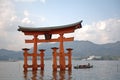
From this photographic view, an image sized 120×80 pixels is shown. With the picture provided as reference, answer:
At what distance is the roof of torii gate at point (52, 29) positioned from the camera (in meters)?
29.8

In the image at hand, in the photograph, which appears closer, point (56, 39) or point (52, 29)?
point (52, 29)

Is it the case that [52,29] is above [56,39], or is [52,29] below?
above

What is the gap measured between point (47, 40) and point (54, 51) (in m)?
2.34

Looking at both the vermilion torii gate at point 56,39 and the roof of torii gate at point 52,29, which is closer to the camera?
the roof of torii gate at point 52,29

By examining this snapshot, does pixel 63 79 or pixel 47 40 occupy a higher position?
pixel 47 40

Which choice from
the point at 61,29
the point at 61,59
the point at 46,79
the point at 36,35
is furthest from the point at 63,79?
the point at 36,35

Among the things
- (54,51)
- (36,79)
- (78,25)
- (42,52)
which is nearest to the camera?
(36,79)

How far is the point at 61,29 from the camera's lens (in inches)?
1220

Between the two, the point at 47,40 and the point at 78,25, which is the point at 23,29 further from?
the point at 78,25

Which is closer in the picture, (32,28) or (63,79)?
(63,79)

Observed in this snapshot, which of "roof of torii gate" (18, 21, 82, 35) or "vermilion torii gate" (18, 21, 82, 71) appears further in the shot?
"vermilion torii gate" (18, 21, 82, 71)

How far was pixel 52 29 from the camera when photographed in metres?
31.6

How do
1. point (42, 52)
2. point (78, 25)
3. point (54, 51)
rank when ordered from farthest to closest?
point (42, 52) → point (54, 51) → point (78, 25)

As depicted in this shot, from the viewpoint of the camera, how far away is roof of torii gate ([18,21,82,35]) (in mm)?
29812
